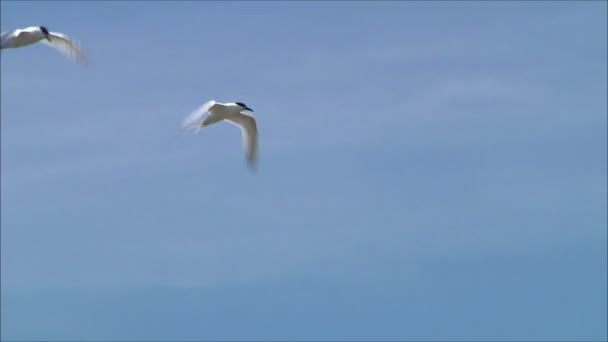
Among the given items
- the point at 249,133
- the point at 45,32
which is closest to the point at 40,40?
the point at 45,32

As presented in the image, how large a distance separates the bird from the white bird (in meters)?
5.27

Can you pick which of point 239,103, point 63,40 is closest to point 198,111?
point 239,103

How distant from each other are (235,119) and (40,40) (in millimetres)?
9409

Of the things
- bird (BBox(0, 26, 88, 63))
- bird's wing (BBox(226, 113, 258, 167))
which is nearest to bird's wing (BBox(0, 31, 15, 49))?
bird (BBox(0, 26, 88, 63))

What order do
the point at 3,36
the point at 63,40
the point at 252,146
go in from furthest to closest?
the point at 252,146 < the point at 63,40 < the point at 3,36

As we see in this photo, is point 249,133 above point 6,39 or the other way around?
above

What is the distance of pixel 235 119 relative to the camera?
5078 cm

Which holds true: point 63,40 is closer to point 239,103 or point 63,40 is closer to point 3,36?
point 3,36

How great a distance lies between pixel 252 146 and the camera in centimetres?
5125

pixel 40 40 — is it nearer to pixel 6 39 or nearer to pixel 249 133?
pixel 6 39

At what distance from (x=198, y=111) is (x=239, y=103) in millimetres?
3713

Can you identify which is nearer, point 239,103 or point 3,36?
point 3,36

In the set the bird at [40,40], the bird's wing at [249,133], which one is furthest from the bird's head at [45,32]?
the bird's wing at [249,133]

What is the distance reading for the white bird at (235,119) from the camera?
45.7m
